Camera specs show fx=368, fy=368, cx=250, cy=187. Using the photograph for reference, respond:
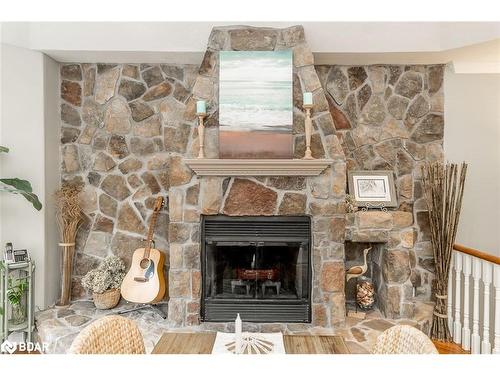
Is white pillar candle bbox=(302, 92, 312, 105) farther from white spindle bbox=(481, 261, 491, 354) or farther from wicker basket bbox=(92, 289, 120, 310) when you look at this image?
wicker basket bbox=(92, 289, 120, 310)

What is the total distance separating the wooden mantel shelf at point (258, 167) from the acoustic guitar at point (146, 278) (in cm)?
81

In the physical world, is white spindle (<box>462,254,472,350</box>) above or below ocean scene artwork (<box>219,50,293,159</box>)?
below

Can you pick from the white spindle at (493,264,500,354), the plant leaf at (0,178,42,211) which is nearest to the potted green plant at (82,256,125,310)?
the plant leaf at (0,178,42,211)

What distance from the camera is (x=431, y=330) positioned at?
119 inches

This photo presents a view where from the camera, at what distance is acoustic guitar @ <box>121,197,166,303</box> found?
308 cm

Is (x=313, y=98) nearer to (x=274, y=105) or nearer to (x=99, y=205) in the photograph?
(x=274, y=105)

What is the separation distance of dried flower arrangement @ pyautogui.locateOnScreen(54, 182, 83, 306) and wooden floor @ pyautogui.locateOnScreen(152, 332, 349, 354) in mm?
2052

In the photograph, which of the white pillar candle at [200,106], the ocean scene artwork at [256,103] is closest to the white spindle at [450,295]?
the ocean scene artwork at [256,103]

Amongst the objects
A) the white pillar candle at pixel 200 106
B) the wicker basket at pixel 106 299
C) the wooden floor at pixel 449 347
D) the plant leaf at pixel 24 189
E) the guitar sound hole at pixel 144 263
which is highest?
the white pillar candle at pixel 200 106

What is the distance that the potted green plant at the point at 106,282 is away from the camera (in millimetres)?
3217

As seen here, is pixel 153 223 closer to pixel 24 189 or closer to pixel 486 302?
pixel 24 189

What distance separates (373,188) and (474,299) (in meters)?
1.17

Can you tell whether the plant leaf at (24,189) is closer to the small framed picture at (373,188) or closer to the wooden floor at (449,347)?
the small framed picture at (373,188)
